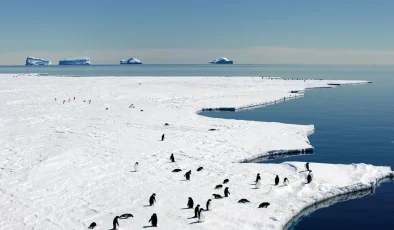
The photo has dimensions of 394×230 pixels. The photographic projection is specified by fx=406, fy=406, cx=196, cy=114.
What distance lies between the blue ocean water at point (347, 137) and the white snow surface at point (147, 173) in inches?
40.4

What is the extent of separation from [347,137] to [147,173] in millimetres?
18636

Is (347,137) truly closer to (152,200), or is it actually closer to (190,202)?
(190,202)

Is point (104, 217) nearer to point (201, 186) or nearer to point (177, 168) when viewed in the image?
point (201, 186)

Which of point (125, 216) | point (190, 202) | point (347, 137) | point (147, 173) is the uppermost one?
point (347, 137)

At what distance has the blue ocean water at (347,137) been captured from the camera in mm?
16688

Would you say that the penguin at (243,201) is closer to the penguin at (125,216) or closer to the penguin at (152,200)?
the penguin at (152,200)

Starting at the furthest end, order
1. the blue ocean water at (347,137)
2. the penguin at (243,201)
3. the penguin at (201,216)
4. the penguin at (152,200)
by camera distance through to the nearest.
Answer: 1. the penguin at (243,201)
2. the blue ocean water at (347,137)
3. the penguin at (152,200)
4. the penguin at (201,216)

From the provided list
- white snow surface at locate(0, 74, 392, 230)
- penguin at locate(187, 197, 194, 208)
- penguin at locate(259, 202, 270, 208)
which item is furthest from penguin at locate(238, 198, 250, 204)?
penguin at locate(187, 197, 194, 208)

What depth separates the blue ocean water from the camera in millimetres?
16688

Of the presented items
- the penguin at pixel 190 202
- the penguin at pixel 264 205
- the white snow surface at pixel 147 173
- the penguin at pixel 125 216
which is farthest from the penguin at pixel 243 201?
the penguin at pixel 125 216

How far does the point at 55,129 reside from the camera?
3300 centimetres

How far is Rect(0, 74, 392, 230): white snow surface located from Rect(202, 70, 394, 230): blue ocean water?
1.03 meters

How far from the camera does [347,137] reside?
A: 32.5 meters

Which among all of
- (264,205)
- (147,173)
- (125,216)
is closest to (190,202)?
(125,216)
